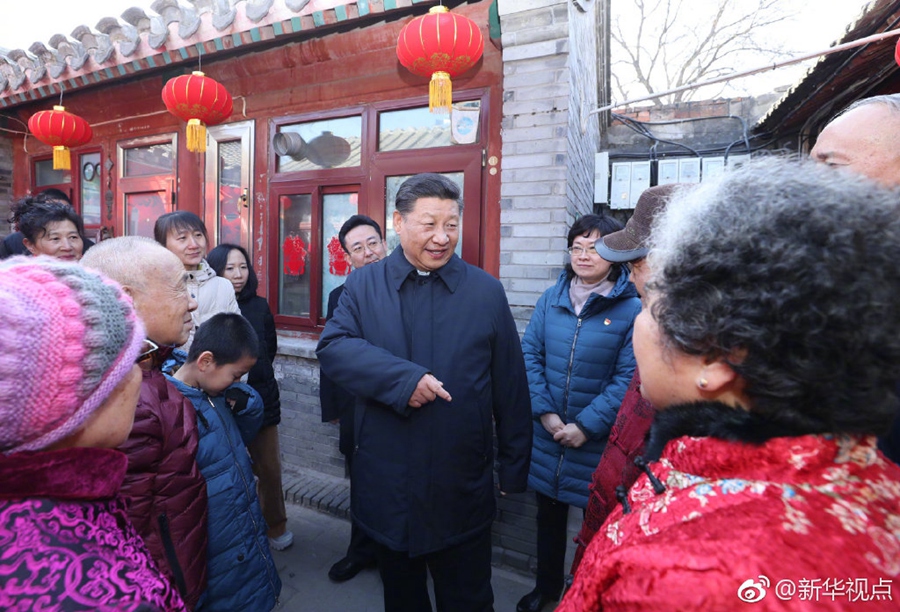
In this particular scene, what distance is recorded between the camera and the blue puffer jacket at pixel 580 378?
2334mm

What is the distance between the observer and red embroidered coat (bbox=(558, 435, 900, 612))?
22.9 inches

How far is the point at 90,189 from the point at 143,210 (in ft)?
3.23

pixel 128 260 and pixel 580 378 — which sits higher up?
pixel 128 260

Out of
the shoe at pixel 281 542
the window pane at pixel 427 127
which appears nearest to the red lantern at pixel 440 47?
the window pane at pixel 427 127

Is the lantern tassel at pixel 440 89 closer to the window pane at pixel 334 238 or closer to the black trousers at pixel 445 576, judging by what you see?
the window pane at pixel 334 238

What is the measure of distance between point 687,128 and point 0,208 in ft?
30.4

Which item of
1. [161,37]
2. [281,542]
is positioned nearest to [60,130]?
[161,37]

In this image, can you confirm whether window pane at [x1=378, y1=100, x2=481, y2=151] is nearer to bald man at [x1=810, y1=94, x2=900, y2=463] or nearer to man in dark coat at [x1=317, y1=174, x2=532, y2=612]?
man in dark coat at [x1=317, y1=174, x2=532, y2=612]

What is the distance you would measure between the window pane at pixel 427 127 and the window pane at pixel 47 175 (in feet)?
14.7

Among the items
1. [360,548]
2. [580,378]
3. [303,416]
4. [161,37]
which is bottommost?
[360,548]

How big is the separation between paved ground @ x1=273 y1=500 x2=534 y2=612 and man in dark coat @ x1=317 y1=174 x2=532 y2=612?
2.81ft

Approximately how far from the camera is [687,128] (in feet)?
21.2

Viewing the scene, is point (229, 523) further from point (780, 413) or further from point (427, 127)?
point (427, 127)

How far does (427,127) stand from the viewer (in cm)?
363
